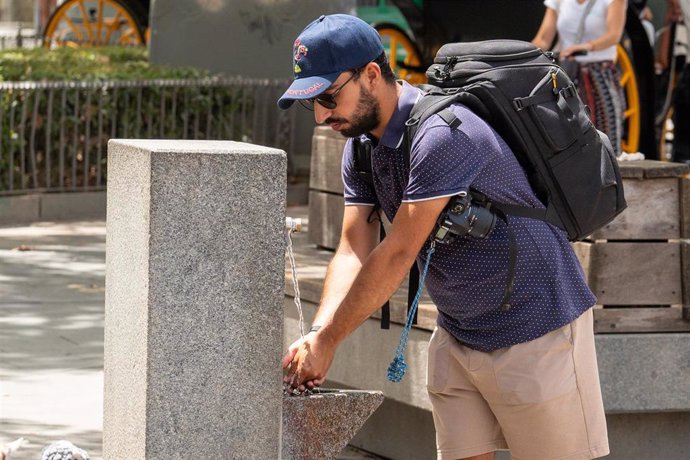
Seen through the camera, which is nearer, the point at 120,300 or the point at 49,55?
the point at 120,300

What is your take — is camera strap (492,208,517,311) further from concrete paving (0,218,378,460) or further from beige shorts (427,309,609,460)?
concrete paving (0,218,378,460)

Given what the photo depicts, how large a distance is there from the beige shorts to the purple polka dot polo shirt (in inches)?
2.0

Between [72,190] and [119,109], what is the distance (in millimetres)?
810

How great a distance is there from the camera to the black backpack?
3541mm

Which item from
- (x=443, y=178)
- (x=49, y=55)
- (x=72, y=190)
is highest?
(x=443, y=178)

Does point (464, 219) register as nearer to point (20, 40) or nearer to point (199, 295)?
point (199, 295)

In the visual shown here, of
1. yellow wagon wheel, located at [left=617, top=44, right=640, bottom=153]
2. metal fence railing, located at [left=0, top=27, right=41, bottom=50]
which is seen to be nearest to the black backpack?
yellow wagon wheel, located at [left=617, top=44, right=640, bottom=153]

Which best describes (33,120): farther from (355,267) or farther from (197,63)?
(355,267)

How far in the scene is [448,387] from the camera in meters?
3.83

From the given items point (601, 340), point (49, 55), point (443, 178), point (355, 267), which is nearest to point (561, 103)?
Result: point (443, 178)

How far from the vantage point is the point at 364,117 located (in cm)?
352

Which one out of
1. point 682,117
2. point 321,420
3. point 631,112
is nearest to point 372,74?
point 321,420

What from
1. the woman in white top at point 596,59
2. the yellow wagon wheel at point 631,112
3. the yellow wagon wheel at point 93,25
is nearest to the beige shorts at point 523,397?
the woman in white top at point 596,59

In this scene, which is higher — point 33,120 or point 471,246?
point 471,246
